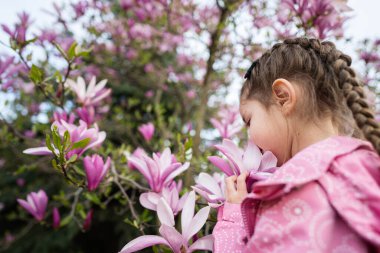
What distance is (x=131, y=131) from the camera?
9.86 ft

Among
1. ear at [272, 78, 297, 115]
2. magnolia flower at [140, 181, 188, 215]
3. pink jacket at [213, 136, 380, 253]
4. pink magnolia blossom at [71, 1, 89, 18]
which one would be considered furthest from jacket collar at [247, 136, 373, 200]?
pink magnolia blossom at [71, 1, 89, 18]

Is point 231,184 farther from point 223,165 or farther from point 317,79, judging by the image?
point 317,79

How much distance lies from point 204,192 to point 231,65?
165 centimetres

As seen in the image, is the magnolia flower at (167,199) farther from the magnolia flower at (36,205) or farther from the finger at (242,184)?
the magnolia flower at (36,205)

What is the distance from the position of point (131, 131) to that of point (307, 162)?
234cm

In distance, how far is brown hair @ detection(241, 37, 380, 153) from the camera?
0.91m

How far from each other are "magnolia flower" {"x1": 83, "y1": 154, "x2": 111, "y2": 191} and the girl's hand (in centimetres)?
49

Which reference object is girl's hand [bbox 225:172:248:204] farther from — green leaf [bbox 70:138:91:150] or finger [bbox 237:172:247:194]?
green leaf [bbox 70:138:91:150]

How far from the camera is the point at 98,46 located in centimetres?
345

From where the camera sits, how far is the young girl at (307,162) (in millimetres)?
719

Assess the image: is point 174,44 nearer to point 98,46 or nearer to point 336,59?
point 98,46

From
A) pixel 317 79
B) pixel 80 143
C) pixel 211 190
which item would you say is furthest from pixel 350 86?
pixel 80 143

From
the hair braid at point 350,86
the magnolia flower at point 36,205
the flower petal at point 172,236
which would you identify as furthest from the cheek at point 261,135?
the magnolia flower at point 36,205

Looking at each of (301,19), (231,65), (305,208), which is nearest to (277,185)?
(305,208)
